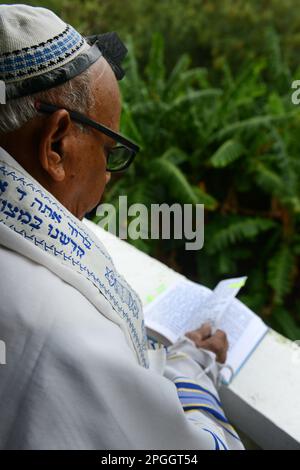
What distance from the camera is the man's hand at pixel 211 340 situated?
5.23ft

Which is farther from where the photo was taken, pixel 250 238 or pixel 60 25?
pixel 250 238

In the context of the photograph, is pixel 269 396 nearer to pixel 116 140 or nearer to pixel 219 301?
pixel 219 301

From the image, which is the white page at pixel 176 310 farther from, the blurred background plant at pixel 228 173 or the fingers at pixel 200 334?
the blurred background plant at pixel 228 173

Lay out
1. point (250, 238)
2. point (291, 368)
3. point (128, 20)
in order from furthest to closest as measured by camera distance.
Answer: point (128, 20), point (250, 238), point (291, 368)

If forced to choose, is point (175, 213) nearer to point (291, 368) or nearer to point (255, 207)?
point (255, 207)

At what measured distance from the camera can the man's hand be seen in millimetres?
1593

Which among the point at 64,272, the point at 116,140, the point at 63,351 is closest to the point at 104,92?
the point at 116,140

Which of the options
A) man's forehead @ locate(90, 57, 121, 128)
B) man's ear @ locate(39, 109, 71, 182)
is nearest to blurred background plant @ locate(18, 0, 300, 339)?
man's forehead @ locate(90, 57, 121, 128)

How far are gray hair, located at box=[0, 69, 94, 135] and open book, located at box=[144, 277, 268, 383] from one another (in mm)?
953

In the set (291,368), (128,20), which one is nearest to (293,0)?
(128,20)

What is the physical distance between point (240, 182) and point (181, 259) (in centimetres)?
93

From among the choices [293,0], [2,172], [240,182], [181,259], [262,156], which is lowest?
[181,259]

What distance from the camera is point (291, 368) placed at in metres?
1.69

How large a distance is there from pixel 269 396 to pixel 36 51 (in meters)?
1.33
